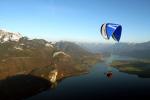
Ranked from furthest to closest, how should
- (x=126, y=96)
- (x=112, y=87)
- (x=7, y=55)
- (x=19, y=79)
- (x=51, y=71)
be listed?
(x=7, y=55), (x=51, y=71), (x=19, y=79), (x=112, y=87), (x=126, y=96)

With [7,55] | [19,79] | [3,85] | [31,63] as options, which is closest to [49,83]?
[19,79]

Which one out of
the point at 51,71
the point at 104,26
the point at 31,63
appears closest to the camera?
the point at 104,26

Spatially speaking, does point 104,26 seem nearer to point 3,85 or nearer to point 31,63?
point 3,85

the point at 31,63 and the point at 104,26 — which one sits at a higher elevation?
the point at 104,26

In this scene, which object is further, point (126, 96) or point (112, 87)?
point (112, 87)

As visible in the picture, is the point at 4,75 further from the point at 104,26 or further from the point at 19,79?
the point at 104,26

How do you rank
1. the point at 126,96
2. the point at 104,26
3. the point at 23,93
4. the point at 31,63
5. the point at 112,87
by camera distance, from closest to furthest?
the point at 104,26, the point at 126,96, the point at 23,93, the point at 112,87, the point at 31,63

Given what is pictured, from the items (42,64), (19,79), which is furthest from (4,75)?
(42,64)

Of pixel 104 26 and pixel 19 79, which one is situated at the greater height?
pixel 104 26

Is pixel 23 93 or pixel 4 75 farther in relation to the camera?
pixel 4 75
